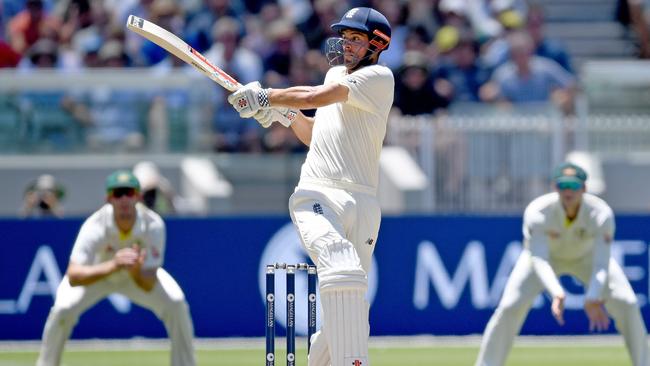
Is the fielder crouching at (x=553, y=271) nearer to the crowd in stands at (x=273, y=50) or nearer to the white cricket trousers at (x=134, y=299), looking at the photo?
the white cricket trousers at (x=134, y=299)

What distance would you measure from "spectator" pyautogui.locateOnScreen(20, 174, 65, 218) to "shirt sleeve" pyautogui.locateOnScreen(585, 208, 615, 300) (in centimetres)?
572

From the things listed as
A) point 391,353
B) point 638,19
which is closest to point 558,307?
point 391,353

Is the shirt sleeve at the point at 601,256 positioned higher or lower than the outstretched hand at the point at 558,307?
higher

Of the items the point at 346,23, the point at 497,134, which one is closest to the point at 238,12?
the point at 497,134

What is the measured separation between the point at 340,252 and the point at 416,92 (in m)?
8.62

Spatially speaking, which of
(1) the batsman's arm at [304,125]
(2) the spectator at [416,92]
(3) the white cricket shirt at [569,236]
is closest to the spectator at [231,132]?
(2) the spectator at [416,92]

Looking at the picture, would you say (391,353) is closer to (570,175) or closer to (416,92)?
(570,175)

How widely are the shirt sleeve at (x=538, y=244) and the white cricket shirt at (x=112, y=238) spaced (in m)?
2.45

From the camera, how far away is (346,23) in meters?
7.88

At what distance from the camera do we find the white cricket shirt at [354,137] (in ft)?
25.9

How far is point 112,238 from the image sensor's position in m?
10.8

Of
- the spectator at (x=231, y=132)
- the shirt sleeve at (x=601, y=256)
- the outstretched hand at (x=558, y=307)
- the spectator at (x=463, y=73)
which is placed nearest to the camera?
the outstretched hand at (x=558, y=307)

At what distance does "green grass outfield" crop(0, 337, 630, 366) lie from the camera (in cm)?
1195

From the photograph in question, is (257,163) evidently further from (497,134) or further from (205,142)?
(497,134)
